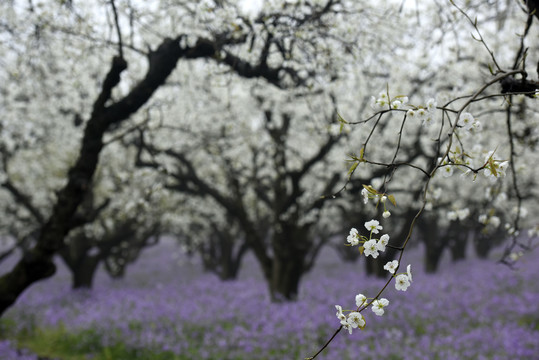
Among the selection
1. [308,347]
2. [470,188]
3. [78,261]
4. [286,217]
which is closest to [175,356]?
[308,347]

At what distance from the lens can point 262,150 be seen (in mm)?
15797

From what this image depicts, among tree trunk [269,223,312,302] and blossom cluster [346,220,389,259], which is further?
tree trunk [269,223,312,302]

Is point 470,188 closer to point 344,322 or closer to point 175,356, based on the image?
point 175,356

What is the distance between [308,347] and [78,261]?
11.8 metres

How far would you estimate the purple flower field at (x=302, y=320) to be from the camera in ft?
28.5

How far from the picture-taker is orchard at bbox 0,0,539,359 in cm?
602

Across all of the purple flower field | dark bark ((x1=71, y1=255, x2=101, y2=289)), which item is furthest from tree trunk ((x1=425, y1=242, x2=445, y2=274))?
dark bark ((x1=71, y1=255, x2=101, y2=289))

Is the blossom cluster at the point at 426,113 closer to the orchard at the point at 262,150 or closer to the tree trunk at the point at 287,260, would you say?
the orchard at the point at 262,150

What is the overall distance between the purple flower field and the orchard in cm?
8

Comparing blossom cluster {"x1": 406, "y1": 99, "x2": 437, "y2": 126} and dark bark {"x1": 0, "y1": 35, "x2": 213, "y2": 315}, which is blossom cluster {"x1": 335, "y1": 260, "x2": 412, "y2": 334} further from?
dark bark {"x1": 0, "y1": 35, "x2": 213, "y2": 315}

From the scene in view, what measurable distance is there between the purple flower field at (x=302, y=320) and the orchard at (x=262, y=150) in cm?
8

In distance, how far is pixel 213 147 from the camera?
12992 millimetres

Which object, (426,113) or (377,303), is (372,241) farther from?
(426,113)

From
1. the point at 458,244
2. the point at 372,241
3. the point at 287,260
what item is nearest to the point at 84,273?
the point at 287,260
